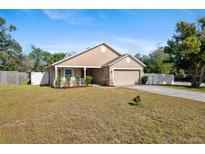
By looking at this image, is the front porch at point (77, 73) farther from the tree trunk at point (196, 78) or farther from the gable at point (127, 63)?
the tree trunk at point (196, 78)

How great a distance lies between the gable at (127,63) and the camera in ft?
76.7

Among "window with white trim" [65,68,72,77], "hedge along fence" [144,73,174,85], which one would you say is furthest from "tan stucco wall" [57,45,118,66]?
"hedge along fence" [144,73,174,85]

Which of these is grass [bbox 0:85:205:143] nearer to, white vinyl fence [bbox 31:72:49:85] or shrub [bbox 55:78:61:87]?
shrub [bbox 55:78:61:87]

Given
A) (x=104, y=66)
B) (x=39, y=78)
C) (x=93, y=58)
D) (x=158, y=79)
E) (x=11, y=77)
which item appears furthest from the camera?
(x=158, y=79)

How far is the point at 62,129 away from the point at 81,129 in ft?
2.01

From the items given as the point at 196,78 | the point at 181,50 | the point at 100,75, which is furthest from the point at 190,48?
the point at 100,75

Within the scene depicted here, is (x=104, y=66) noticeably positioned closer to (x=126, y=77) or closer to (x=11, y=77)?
(x=126, y=77)

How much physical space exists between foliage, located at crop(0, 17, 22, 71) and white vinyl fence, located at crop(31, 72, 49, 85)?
33.4ft

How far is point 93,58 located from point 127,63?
3988mm

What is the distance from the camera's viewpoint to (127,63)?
2388 centimetres

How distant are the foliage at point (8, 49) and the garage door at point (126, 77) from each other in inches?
760

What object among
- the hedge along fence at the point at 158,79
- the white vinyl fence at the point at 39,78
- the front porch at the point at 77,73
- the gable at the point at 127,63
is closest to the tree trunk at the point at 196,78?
the hedge along fence at the point at 158,79

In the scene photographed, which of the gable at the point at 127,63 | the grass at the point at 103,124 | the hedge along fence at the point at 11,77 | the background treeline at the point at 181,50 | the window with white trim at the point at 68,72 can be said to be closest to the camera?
the grass at the point at 103,124
